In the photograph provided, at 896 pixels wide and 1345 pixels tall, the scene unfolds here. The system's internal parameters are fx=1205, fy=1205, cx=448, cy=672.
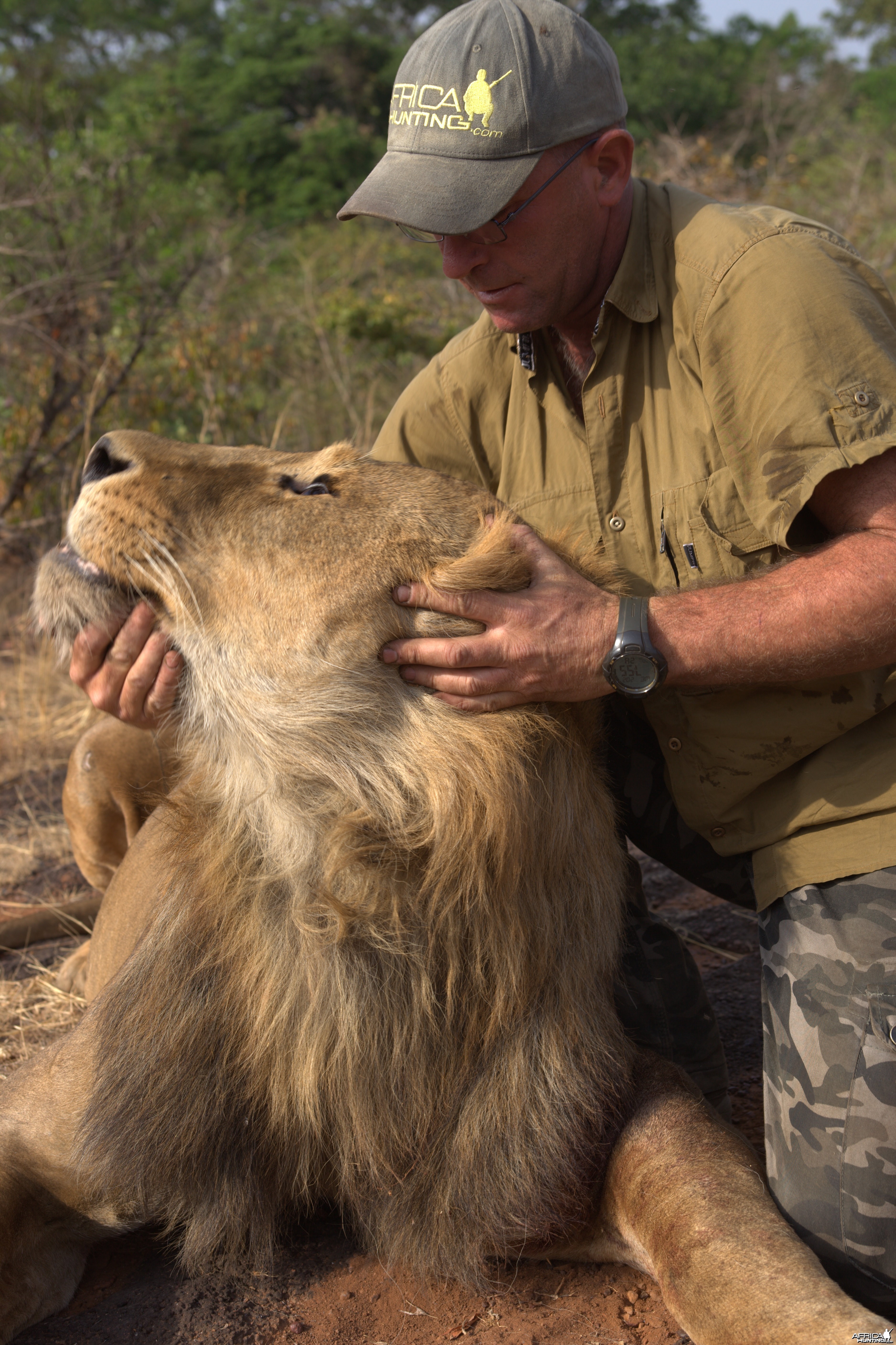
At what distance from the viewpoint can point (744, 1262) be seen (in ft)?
5.94

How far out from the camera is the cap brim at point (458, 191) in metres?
2.45

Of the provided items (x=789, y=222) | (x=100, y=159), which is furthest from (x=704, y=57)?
(x=789, y=222)

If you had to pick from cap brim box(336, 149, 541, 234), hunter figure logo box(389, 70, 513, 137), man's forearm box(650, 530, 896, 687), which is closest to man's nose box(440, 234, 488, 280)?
cap brim box(336, 149, 541, 234)

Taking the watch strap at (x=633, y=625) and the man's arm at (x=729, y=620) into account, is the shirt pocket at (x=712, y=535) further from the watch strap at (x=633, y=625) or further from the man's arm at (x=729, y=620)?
the watch strap at (x=633, y=625)

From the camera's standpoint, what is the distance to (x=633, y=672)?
212cm

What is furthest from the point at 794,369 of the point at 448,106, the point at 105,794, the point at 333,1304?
the point at 105,794

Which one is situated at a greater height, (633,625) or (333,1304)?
(633,625)

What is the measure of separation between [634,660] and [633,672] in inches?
0.9

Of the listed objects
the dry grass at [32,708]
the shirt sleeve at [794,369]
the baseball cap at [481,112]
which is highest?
the baseball cap at [481,112]

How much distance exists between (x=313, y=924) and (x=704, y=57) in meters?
33.9

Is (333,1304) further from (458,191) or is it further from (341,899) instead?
(458,191)

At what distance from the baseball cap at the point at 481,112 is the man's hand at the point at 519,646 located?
819 mm

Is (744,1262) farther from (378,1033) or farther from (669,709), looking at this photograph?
(669,709)

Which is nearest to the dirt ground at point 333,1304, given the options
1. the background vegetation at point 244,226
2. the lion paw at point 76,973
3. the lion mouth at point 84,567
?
the lion paw at point 76,973
